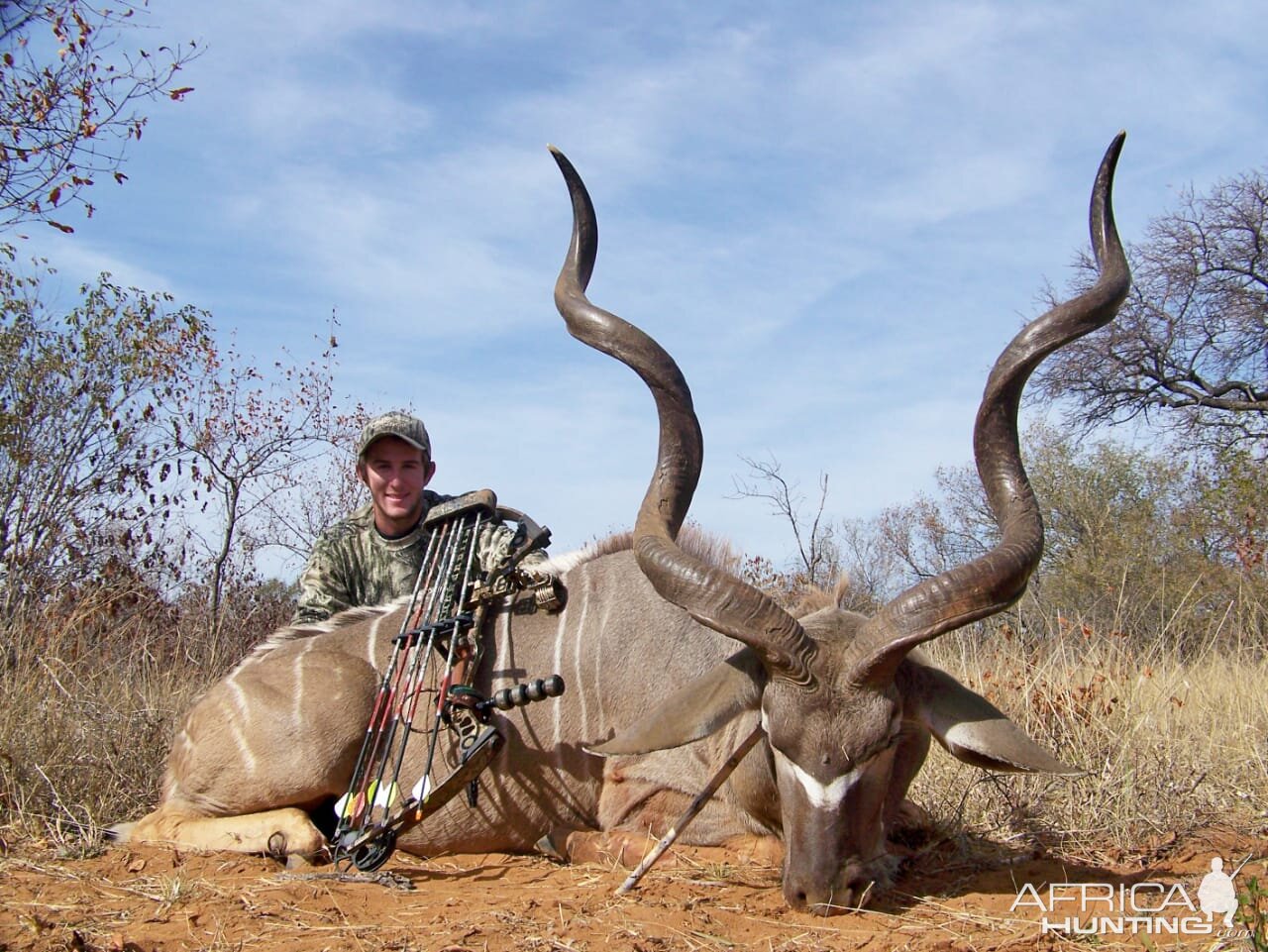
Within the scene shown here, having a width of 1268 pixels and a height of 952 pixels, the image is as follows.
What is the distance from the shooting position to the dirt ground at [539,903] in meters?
2.62

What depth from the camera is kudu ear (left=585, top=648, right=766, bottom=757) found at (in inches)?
119

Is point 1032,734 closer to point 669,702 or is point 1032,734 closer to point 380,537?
point 669,702

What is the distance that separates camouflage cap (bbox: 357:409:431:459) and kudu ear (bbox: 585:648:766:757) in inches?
78.3

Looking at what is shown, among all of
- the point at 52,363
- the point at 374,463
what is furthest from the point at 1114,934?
the point at 52,363

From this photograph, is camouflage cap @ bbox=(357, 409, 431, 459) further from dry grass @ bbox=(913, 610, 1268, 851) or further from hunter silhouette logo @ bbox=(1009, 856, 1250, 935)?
hunter silhouette logo @ bbox=(1009, 856, 1250, 935)

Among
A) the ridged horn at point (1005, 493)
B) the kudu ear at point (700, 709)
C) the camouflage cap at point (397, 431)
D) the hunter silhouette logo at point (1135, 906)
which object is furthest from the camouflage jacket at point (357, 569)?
the hunter silhouette logo at point (1135, 906)

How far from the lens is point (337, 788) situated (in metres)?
3.74

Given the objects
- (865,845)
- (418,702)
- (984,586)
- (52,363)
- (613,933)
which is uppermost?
(52,363)

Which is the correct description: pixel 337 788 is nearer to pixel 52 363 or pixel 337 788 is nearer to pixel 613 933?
pixel 613 933

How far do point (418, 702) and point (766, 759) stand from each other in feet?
4.05

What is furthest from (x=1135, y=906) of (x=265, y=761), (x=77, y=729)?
(x=77, y=729)

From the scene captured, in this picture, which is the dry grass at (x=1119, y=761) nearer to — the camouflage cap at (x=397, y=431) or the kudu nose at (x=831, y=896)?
the kudu nose at (x=831, y=896)

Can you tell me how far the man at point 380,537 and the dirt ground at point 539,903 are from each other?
54.7 inches

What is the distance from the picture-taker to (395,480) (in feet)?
15.4
